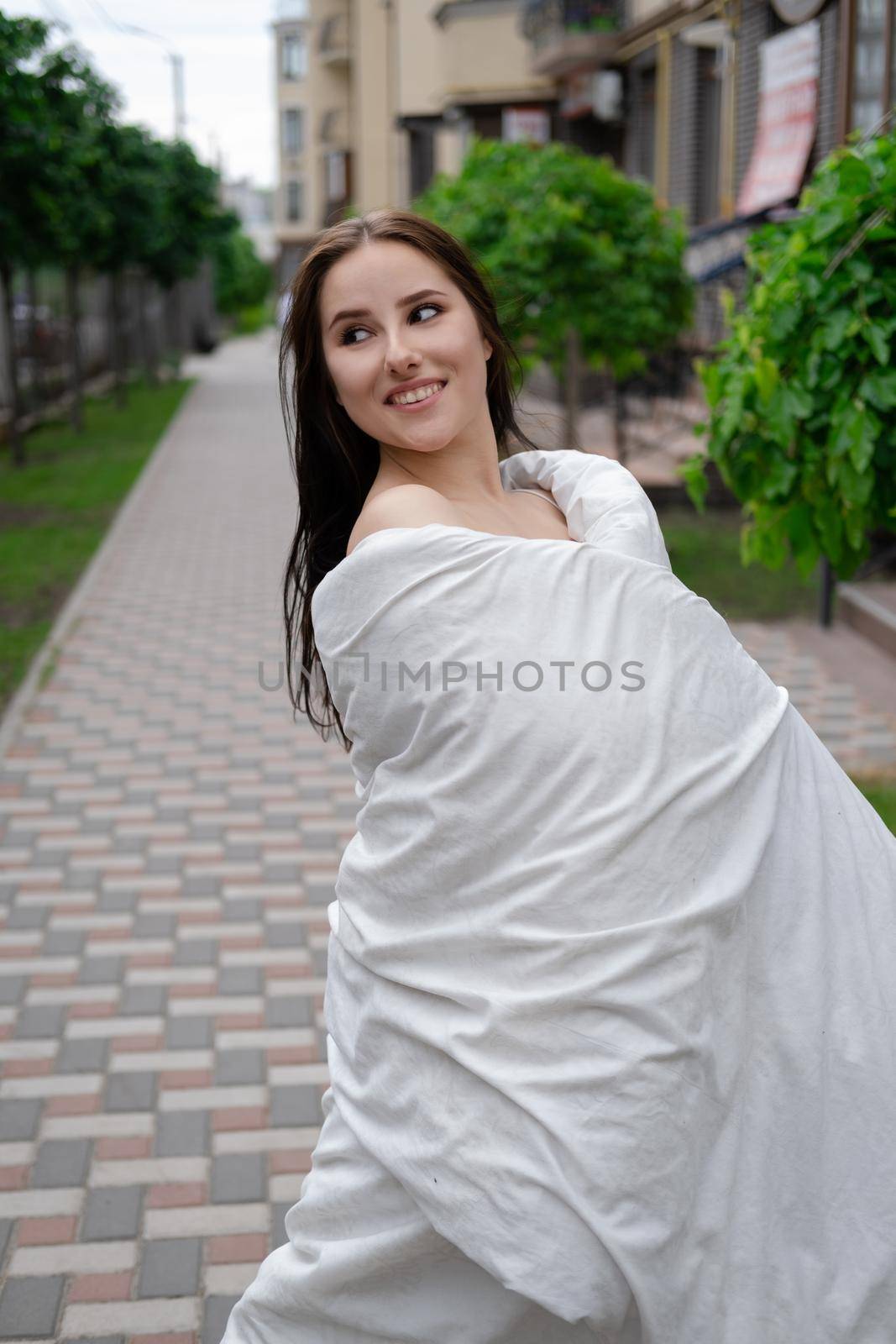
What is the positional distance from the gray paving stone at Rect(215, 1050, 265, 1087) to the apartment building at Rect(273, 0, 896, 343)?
2.19m

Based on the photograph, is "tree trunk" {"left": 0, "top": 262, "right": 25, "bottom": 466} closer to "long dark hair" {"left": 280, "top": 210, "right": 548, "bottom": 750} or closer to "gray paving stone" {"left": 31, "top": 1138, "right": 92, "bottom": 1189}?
"gray paving stone" {"left": 31, "top": 1138, "right": 92, "bottom": 1189}

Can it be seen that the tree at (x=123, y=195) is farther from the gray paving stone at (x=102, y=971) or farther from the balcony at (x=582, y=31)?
the gray paving stone at (x=102, y=971)

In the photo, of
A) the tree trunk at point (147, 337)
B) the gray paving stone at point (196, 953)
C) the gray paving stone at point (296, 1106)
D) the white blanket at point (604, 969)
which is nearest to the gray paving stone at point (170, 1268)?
the gray paving stone at point (296, 1106)

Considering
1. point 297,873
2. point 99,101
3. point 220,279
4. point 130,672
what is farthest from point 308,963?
point 220,279

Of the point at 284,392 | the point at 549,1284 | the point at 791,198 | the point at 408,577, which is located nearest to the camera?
the point at 549,1284

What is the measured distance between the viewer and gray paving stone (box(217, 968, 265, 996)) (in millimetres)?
4312

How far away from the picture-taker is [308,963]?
4508mm

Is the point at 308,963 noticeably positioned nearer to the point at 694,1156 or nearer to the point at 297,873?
the point at 297,873

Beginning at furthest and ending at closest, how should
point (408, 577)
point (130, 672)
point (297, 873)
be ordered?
point (130, 672), point (297, 873), point (408, 577)

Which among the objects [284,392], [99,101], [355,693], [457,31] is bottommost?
[355,693]

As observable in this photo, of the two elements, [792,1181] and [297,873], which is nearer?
[792,1181]

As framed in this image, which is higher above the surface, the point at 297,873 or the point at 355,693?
the point at 355,693

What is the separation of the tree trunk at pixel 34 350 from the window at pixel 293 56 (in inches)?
2158

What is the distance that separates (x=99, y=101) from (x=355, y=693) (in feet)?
59.4
